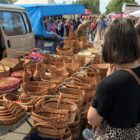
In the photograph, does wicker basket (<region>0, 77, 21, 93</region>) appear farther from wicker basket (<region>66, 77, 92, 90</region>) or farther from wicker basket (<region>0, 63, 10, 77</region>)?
wicker basket (<region>66, 77, 92, 90</region>)

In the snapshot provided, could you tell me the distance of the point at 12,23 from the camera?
653 centimetres

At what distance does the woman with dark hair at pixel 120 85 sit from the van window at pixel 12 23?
4509mm

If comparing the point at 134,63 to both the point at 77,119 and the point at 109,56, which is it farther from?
the point at 77,119

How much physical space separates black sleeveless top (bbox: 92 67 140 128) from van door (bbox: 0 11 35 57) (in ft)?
→ 13.4

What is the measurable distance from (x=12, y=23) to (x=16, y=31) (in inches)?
7.1

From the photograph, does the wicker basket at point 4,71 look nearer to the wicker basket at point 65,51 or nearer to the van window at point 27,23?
the wicker basket at point 65,51

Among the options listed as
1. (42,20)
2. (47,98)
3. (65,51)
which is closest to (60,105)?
(47,98)

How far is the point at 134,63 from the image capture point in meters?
1.88

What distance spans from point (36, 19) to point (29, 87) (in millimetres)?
7780

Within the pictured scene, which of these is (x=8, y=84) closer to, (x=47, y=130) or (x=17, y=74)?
(x=17, y=74)

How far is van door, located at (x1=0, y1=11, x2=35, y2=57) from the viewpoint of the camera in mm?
6141

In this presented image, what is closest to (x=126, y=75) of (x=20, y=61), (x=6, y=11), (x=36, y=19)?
(x=20, y=61)

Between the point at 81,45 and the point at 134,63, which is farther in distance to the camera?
the point at 81,45

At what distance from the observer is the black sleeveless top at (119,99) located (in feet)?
5.94
